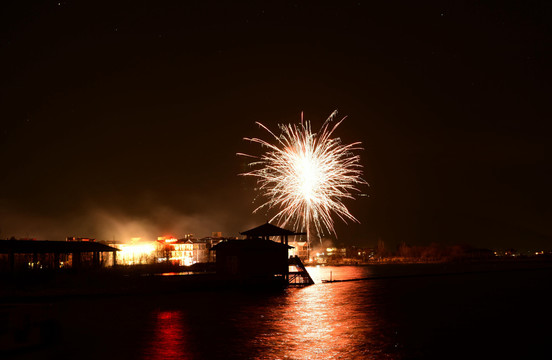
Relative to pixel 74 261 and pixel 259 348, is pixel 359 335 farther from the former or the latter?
pixel 74 261

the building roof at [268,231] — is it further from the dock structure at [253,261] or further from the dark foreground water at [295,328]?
the dark foreground water at [295,328]

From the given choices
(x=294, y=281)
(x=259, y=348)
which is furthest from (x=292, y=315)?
(x=294, y=281)

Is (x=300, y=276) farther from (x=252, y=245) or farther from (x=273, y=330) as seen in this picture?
(x=273, y=330)

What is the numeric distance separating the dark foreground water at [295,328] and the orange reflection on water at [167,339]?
41 millimetres

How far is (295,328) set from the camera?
72.3 feet

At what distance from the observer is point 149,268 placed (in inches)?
2159

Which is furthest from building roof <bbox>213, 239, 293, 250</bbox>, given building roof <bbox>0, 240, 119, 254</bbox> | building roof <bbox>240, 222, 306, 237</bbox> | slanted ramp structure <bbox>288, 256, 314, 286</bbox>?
building roof <bbox>0, 240, 119, 254</bbox>

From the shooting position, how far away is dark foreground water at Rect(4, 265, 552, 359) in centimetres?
1747

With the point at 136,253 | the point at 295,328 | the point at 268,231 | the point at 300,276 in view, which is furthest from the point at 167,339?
the point at 136,253

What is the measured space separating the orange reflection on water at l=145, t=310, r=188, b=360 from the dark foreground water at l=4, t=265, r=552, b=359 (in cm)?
4

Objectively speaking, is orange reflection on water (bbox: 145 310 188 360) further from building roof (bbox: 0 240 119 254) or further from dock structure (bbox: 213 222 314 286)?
building roof (bbox: 0 240 119 254)

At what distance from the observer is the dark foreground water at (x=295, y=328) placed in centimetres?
1747

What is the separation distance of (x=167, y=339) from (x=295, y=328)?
18.8ft

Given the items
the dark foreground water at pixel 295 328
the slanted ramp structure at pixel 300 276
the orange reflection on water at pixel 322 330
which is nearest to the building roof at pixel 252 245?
the slanted ramp structure at pixel 300 276
